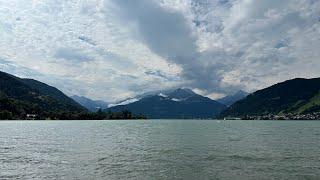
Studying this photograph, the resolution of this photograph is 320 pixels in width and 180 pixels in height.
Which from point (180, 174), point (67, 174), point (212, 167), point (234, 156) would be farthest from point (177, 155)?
point (67, 174)

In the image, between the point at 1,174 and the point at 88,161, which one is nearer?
the point at 1,174

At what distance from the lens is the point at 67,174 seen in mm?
51031

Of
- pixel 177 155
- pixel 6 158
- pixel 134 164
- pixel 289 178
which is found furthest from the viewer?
pixel 177 155

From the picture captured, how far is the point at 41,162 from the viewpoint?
6222 cm

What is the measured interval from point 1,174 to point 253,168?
1442 inches

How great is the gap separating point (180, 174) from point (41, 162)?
84.1 ft

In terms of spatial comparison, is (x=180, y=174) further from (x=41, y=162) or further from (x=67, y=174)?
(x=41, y=162)

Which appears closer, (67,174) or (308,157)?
(67,174)

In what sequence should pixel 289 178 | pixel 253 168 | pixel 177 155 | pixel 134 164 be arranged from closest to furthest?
pixel 289 178
pixel 253 168
pixel 134 164
pixel 177 155

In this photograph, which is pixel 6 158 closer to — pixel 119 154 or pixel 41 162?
pixel 41 162

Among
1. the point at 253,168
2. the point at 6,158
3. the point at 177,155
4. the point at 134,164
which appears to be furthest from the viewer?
the point at 177,155

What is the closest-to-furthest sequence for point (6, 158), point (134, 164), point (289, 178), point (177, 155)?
point (289, 178) → point (134, 164) → point (6, 158) → point (177, 155)

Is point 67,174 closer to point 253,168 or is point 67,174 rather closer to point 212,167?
point 212,167

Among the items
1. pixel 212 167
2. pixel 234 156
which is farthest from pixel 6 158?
pixel 234 156
